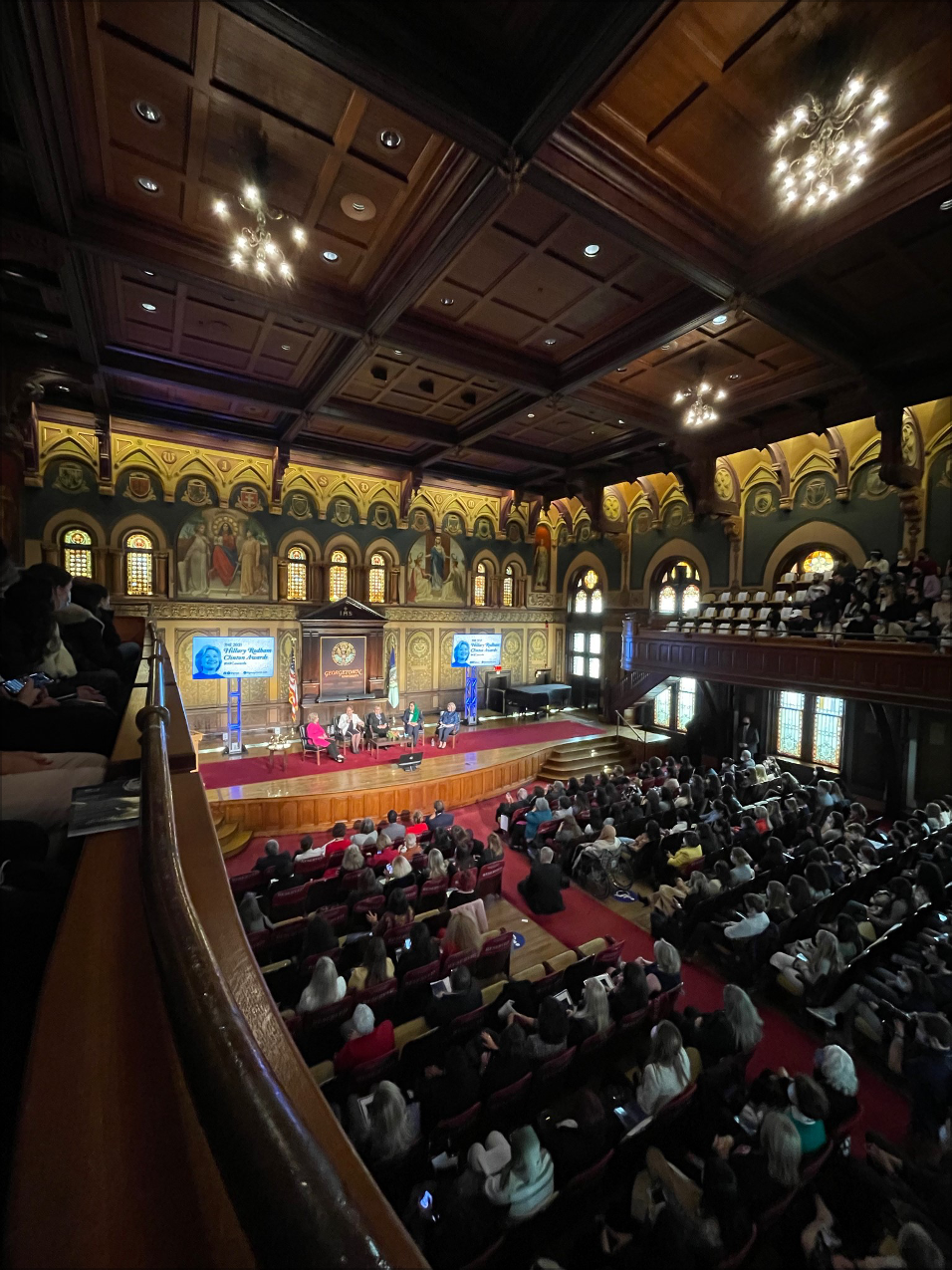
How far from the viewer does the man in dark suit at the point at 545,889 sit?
7.02 metres

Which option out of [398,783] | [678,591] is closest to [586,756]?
[398,783]

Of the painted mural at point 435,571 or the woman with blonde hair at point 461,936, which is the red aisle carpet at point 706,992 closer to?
the woman with blonde hair at point 461,936

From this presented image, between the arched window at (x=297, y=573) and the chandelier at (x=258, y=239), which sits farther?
the arched window at (x=297, y=573)

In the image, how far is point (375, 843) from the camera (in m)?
7.64

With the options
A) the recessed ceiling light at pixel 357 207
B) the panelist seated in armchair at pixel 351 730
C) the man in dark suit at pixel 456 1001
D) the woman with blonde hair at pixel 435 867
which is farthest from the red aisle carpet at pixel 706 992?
the recessed ceiling light at pixel 357 207

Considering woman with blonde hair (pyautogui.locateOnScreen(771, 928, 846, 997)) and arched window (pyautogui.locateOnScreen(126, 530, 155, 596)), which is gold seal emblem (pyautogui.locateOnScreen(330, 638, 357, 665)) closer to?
arched window (pyautogui.locateOnScreen(126, 530, 155, 596))

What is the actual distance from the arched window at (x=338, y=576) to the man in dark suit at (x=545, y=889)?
1090cm

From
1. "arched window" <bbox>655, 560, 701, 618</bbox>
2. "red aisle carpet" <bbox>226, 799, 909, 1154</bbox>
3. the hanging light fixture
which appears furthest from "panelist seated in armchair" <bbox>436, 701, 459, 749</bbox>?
the hanging light fixture

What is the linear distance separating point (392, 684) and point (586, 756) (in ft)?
19.9

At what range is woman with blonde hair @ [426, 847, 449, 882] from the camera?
22.5 feet

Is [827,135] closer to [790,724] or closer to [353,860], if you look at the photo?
[353,860]

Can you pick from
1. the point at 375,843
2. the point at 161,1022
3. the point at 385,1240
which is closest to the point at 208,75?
the point at 161,1022

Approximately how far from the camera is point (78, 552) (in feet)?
41.0

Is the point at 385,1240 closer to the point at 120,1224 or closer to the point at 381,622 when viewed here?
the point at 120,1224
